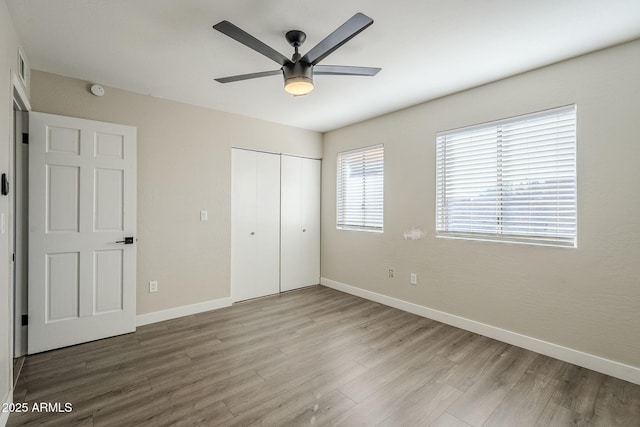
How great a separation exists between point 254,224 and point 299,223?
794 mm

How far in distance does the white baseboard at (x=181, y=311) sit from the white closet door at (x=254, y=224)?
216 mm

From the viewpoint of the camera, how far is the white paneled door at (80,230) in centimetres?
262

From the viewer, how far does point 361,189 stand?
438cm

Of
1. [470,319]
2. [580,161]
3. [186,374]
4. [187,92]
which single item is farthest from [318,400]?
[187,92]

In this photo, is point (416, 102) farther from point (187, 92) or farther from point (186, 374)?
point (186, 374)

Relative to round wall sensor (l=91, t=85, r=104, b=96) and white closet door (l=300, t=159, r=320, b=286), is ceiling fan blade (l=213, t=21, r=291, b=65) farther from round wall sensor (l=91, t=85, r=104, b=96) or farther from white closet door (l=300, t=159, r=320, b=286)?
white closet door (l=300, t=159, r=320, b=286)

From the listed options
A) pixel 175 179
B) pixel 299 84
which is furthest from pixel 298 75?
pixel 175 179

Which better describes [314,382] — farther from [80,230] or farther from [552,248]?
[80,230]

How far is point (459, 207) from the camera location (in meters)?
3.24

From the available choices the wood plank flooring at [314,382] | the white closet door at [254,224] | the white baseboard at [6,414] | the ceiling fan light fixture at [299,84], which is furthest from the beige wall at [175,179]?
the ceiling fan light fixture at [299,84]

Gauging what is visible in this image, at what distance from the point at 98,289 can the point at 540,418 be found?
12.4ft

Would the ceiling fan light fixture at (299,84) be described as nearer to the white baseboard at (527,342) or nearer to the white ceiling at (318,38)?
the white ceiling at (318,38)

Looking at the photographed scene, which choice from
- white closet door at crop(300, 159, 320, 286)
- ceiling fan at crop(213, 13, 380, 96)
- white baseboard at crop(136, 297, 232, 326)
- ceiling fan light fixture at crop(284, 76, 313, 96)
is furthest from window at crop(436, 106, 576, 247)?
white baseboard at crop(136, 297, 232, 326)

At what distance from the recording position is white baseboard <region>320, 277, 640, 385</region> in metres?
2.25
